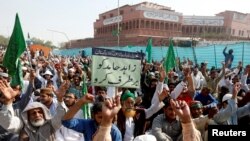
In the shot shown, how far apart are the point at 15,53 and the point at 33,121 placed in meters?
3.50

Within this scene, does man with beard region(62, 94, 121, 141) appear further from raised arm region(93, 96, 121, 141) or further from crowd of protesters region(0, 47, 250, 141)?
raised arm region(93, 96, 121, 141)

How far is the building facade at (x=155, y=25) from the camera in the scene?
52500mm

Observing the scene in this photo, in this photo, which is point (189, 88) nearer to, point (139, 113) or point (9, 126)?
point (139, 113)

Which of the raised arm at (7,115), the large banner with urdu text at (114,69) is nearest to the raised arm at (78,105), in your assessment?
the raised arm at (7,115)

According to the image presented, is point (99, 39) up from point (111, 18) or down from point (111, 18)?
down

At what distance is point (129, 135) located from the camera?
386cm

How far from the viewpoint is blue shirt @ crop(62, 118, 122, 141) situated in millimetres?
3052

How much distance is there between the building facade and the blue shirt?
4106 centimetres

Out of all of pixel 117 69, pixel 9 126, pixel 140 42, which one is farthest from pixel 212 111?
pixel 140 42

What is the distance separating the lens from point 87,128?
3172 mm

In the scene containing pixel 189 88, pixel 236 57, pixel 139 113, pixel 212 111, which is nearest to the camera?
pixel 212 111

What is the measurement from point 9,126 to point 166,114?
4.94ft

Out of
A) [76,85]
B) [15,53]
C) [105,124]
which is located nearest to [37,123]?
[105,124]

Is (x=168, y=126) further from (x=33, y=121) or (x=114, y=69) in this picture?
(x=33, y=121)
